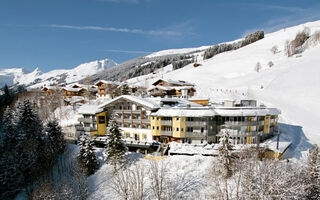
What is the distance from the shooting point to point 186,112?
36906 millimetres

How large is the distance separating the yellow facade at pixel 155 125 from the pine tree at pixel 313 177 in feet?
84.2

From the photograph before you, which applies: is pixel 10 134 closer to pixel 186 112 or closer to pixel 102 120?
pixel 102 120

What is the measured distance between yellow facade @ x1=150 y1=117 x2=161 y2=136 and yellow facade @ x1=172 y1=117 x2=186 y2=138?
3392 millimetres

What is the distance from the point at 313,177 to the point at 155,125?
2706 cm

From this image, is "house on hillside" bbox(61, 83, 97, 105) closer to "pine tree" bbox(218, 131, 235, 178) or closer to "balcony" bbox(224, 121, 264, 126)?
"balcony" bbox(224, 121, 264, 126)

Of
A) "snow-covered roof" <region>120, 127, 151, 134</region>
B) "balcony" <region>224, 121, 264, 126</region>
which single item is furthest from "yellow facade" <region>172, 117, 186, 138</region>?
"balcony" <region>224, 121, 264, 126</region>

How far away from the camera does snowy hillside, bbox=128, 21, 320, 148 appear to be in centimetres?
5145

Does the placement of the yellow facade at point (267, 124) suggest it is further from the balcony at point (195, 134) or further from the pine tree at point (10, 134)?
the pine tree at point (10, 134)

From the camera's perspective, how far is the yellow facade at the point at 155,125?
39.0 meters

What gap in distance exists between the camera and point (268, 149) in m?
33.7

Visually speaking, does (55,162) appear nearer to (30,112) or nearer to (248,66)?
(30,112)

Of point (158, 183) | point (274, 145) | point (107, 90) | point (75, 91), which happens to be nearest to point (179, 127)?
point (158, 183)

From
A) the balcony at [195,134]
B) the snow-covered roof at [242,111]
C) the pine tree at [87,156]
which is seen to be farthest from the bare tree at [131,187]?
the snow-covered roof at [242,111]

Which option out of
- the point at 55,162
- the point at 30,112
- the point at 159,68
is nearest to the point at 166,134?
the point at 55,162
